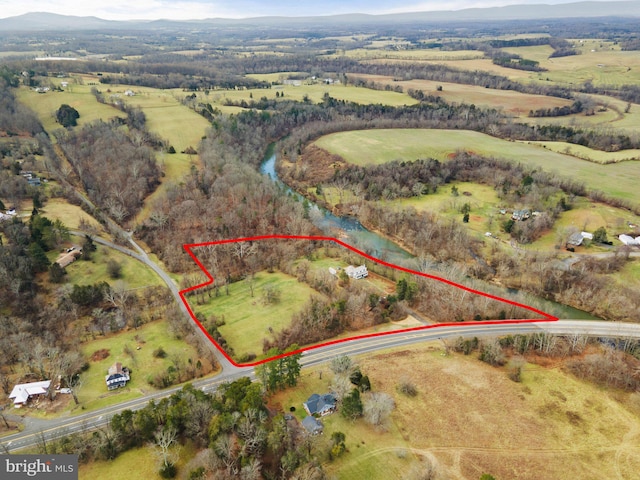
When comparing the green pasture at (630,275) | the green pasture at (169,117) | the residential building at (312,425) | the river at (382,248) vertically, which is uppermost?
the green pasture at (169,117)

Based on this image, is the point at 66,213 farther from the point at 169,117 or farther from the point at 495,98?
the point at 495,98

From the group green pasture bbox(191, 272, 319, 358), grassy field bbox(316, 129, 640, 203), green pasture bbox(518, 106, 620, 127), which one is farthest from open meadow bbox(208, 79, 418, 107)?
green pasture bbox(191, 272, 319, 358)

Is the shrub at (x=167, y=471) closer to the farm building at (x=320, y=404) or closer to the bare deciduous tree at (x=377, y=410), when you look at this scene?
the farm building at (x=320, y=404)

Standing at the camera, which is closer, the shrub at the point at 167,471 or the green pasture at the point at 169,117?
the shrub at the point at 167,471

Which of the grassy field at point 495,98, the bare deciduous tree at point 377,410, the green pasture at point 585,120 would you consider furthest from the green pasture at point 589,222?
the grassy field at point 495,98

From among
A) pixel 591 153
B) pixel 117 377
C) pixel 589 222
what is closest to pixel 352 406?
pixel 117 377

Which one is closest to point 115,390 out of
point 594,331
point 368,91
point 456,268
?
point 456,268
